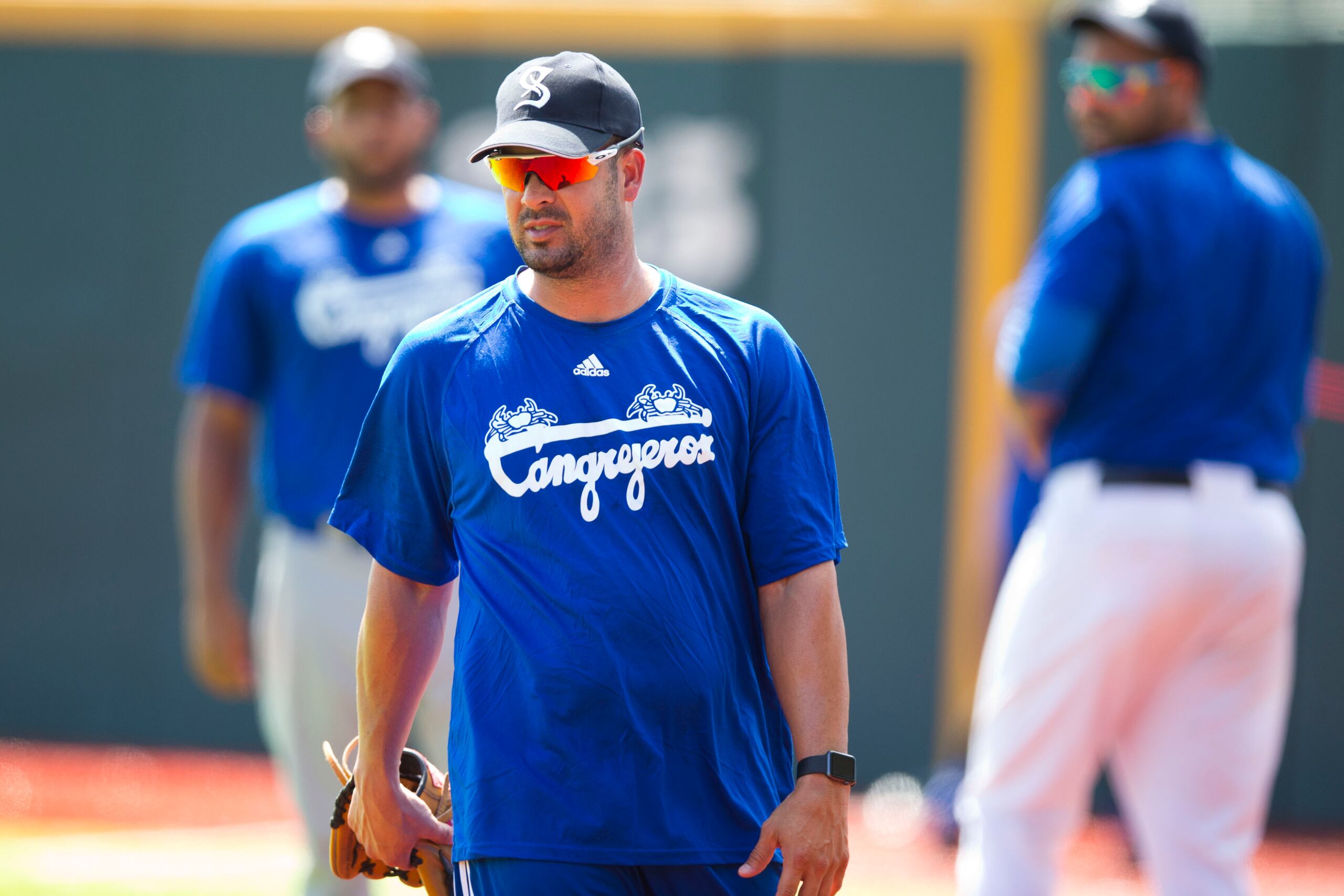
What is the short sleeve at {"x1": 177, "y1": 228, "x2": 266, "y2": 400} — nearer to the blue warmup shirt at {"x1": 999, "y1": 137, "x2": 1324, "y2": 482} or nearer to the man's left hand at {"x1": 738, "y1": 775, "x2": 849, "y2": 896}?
the blue warmup shirt at {"x1": 999, "y1": 137, "x2": 1324, "y2": 482}

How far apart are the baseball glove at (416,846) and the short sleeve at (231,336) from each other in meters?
1.81

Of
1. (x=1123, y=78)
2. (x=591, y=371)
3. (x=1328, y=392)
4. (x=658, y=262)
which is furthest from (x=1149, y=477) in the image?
(x=658, y=262)

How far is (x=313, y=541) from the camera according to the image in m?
4.53

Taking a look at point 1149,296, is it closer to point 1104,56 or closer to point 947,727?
point 1104,56

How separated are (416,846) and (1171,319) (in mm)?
2296

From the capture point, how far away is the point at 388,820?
2824 mm

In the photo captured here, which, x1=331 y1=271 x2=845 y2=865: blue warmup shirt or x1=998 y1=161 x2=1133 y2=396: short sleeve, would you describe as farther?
x1=998 y1=161 x2=1133 y2=396: short sleeve

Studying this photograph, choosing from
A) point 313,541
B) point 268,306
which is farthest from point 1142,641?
point 268,306

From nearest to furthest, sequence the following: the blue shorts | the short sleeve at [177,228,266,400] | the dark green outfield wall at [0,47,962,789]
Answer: the blue shorts → the short sleeve at [177,228,266,400] → the dark green outfield wall at [0,47,962,789]

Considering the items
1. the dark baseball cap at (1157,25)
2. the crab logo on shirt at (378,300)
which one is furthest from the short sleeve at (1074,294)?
the crab logo on shirt at (378,300)

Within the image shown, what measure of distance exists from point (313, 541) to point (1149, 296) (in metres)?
2.30

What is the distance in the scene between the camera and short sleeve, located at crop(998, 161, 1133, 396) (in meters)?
4.06

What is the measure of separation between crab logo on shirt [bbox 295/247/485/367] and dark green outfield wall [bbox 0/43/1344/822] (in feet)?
11.0

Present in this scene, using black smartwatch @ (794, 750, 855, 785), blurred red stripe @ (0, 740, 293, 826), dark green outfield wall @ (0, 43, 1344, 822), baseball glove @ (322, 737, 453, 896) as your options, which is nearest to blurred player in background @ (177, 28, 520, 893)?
baseball glove @ (322, 737, 453, 896)
